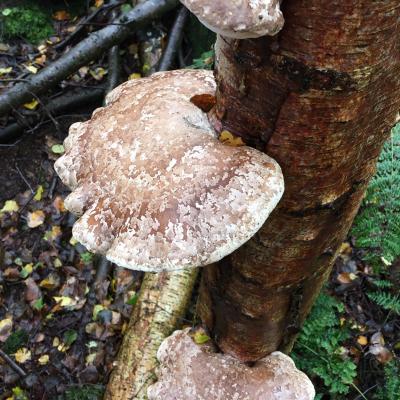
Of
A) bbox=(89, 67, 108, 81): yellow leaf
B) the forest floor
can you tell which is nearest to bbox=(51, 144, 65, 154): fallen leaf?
the forest floor

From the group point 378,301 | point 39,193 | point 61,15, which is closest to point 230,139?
point 378,301

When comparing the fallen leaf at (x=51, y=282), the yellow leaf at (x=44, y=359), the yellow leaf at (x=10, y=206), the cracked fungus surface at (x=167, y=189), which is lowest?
the yellow leaf at (x=44, y=359)

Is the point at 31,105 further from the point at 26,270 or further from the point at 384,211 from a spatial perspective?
the point at 384,211

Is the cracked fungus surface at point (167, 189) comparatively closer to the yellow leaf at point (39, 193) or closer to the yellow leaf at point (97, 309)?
the yellow leaf at point (97, 309)

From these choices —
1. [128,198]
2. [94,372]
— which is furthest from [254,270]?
[94,372]

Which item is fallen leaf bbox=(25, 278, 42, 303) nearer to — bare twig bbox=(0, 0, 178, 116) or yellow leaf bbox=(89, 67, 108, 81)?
bare twig bbox=(0, 0, 178, 116)

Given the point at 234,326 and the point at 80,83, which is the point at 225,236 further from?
the point at 80,83

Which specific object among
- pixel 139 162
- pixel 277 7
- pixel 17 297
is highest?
pixel 277 7

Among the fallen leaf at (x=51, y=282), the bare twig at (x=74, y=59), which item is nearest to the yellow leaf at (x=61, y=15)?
the bare twig at (x=74, y=59)
